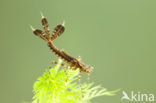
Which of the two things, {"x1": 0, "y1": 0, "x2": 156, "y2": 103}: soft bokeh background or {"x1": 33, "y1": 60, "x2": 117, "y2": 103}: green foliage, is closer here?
{"x1": 33, "y1": 60, "x2": 117, "y2": 103}: green foliage

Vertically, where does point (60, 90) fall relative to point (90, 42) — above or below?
below

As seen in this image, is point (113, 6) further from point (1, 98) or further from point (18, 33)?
point (1, 98)

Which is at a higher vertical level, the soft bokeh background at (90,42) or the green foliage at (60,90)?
the soft bokeh background at (90,42)

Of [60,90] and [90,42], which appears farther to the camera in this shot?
[90,42]

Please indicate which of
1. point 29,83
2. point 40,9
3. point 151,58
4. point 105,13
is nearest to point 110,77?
point 151,58

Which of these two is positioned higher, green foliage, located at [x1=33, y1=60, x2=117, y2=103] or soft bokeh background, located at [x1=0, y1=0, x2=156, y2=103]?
soft bokeh background, located at [x1=0, y1=0, x2=156, y2=103]

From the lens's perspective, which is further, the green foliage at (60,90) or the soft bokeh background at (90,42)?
the soft bokeh background at (90,42)
